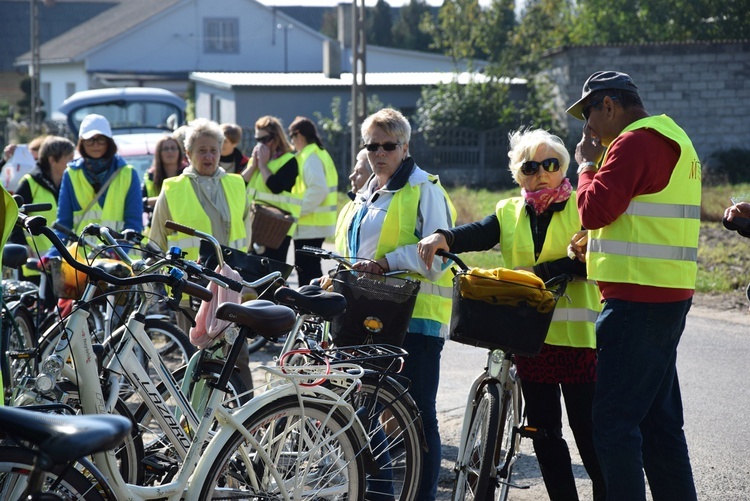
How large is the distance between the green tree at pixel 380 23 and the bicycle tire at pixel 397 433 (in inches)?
2583

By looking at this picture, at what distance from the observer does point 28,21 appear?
72.2 metres

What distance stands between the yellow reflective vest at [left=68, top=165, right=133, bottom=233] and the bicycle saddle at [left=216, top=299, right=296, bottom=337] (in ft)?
12.4

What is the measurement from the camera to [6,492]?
134 inches

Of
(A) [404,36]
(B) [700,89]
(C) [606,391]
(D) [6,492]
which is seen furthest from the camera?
(A) [404,36]

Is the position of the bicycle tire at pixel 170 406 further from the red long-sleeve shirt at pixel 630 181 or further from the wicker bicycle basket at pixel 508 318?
the red long-sleeve shirt at pixel 630 181

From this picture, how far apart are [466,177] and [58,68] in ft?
101

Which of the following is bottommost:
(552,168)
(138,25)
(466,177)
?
(466,177)

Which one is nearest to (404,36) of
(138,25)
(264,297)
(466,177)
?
(138,25)

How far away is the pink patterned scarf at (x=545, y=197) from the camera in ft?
15.9

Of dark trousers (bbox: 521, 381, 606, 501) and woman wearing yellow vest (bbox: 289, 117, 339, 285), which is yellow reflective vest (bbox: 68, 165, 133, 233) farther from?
dark trousers (bbox: 521, 381, 606, 501)

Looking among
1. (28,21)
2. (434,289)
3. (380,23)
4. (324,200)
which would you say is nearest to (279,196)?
(324,200)

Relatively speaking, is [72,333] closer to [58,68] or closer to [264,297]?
[264,297]

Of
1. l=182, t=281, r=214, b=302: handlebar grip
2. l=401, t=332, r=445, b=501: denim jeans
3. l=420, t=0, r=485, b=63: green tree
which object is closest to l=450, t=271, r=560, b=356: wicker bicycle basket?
l=401, t=332, r=445, b=501: denim jeans

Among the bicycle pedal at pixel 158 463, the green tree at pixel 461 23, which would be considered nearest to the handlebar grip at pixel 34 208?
the bicycle pedal at pixel 158 463
